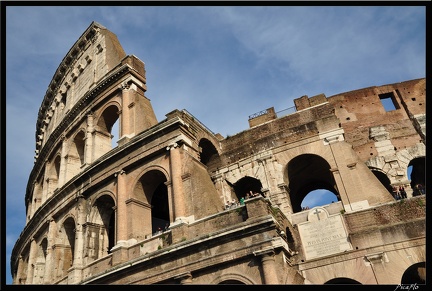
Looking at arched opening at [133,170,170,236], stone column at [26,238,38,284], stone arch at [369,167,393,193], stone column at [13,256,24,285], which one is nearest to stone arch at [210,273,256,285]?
arched opening at [133,170,170,236]

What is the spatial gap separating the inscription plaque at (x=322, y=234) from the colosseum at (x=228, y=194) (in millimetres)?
34

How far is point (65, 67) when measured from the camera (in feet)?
81.7

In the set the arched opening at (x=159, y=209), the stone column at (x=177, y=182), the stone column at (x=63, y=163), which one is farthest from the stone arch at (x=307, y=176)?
the stone column at (x=63, y=163)

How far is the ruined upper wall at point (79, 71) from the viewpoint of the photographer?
20.9 m

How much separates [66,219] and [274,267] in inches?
408

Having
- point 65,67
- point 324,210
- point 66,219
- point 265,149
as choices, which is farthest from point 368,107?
point 65,67

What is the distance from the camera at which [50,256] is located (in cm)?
1639

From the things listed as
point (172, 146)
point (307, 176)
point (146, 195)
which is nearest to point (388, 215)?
point (307, 176)

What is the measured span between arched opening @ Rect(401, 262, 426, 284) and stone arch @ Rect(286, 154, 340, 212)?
3779mm

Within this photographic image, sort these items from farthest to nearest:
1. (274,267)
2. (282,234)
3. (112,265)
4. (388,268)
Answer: (112,265) → (388,268) → (282,234) → (274,267)

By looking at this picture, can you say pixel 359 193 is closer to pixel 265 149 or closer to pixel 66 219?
pixel 265 149

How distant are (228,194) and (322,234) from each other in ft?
13.8

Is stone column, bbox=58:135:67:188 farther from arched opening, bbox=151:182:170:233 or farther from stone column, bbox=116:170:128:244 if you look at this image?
stone column, bbox=116:170:128:244

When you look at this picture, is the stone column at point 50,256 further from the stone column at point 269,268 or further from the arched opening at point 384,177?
the arched opening at point 384,177
